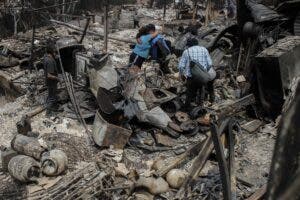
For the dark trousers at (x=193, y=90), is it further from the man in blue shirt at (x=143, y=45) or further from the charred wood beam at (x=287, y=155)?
A: the charred wood beam at (x=287, y=155)

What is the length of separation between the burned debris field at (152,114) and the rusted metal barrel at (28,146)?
0.02 meters

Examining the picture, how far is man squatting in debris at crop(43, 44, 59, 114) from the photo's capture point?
8.57 meters

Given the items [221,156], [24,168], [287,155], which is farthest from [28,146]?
[287,155]

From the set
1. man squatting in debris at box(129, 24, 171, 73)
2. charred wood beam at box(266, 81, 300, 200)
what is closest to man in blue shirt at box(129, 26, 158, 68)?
man squatting in debris at box(129, 24, 171, 73)

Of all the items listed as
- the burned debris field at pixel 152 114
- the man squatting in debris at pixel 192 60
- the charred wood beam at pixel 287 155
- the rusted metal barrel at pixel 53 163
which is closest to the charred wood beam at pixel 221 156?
the burned debris field at pixel 152 114

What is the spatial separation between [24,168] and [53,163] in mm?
432

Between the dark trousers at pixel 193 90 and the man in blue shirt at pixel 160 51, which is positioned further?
the man in blue shirt at pixel 160 51

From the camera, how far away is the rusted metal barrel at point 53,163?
6.49 metres

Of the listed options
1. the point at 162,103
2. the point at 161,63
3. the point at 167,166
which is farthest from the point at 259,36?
the point at 167,166

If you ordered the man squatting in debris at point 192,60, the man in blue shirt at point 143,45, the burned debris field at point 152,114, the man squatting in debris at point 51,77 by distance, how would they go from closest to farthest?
1. the burned debris field at point 152,114
2. the man squatting in debris at point 192,60
3. the man squatting in debris at point 51,77
4. the man in blue shirt at point 143,45

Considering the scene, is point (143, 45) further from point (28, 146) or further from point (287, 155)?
point (287, 155)

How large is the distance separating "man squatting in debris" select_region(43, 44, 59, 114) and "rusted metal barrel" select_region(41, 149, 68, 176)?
2.38 metres

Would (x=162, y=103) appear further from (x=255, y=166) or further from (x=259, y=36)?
(x=259, y=36)

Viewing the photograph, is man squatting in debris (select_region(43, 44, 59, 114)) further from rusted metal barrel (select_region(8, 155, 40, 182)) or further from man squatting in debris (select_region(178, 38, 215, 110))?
man squatting in debris (select_region(178, 38, 215, 110))
